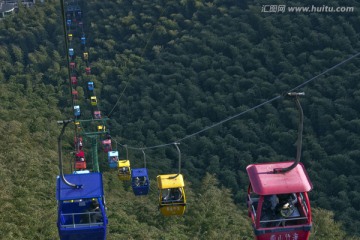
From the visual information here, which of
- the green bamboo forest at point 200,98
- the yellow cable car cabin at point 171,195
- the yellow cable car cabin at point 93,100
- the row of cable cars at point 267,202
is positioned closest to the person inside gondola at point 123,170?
the green bamboo forest at point 200,98

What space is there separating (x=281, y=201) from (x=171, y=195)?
30.7 feet

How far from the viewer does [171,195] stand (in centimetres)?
2206

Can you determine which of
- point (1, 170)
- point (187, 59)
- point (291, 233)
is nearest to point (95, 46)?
point (187, 59)

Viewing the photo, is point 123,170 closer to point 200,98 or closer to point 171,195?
point 171,195

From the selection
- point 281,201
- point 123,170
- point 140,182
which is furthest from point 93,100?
point 281,201

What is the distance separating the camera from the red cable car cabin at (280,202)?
492 inches

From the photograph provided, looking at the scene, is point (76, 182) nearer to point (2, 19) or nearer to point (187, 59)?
point (187, 59)

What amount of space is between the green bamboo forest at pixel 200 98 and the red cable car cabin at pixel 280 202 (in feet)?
59.8

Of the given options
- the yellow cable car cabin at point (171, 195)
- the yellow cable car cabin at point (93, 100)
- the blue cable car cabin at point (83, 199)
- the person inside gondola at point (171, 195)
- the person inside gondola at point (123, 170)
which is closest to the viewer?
the blue cable car cabin at point (83, 199)

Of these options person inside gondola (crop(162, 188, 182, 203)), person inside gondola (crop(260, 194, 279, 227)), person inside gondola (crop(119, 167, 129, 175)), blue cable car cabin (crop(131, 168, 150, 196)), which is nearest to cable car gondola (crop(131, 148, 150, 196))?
blue cable car cabin (crop(131, 168, 150, 196))

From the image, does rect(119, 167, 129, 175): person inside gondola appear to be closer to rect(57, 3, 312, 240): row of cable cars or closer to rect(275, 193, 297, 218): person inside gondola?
rect(57, 3, 312, 240): row of cable cars

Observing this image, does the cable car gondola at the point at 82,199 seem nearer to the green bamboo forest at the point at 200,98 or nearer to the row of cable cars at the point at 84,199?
the row of cable cars at the point at 84,199

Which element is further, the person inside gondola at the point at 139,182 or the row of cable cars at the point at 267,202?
the person inside gondola at the point at 139,182

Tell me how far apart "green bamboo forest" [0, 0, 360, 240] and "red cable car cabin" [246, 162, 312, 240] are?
59.8ft
